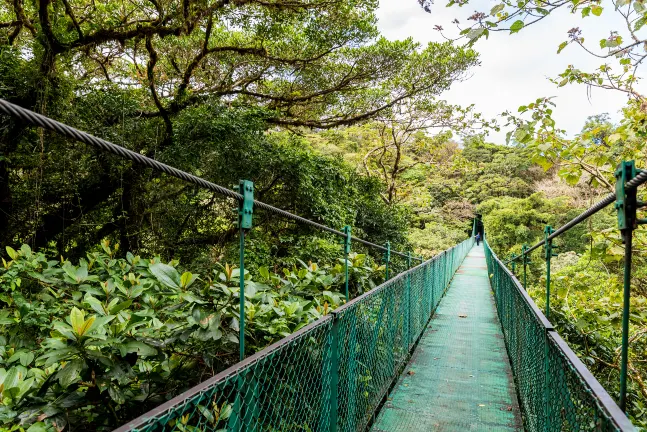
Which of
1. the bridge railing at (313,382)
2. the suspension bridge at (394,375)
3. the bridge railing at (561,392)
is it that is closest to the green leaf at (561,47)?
the suspension bridge at (394,375)

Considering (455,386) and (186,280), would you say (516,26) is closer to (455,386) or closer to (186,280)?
(186,280)

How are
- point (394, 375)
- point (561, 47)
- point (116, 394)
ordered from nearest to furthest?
point (116, 394), point (561, 47), point (394, 375)

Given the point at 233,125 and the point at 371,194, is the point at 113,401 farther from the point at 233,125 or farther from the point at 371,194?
the point at 371,194

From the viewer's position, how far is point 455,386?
3355 mm

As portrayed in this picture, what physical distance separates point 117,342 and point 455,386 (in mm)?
2952

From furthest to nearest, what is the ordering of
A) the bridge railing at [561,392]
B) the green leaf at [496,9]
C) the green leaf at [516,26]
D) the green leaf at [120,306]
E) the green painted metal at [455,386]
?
the green painted metal at [455,386] → the green leaf at [516,26] → the green leaf at [496,9] → the green leaf at [120,306] → the bridge railing at [561,392]

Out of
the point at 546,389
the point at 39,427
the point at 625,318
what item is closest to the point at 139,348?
the point at 39,427

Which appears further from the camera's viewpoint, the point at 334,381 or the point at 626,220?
the point at 334,381

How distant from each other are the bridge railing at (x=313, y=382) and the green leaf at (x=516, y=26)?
1.86 m

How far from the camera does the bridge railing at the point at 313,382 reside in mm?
1098

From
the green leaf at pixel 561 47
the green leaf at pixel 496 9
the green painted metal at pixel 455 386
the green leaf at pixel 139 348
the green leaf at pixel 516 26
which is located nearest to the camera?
the green leaf at pixel 139 348

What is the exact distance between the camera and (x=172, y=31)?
19.5 ft

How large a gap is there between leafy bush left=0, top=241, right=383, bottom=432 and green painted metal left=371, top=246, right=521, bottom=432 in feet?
3.94

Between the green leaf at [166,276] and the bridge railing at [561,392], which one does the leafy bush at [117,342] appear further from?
the bridge railing at [561,392]
